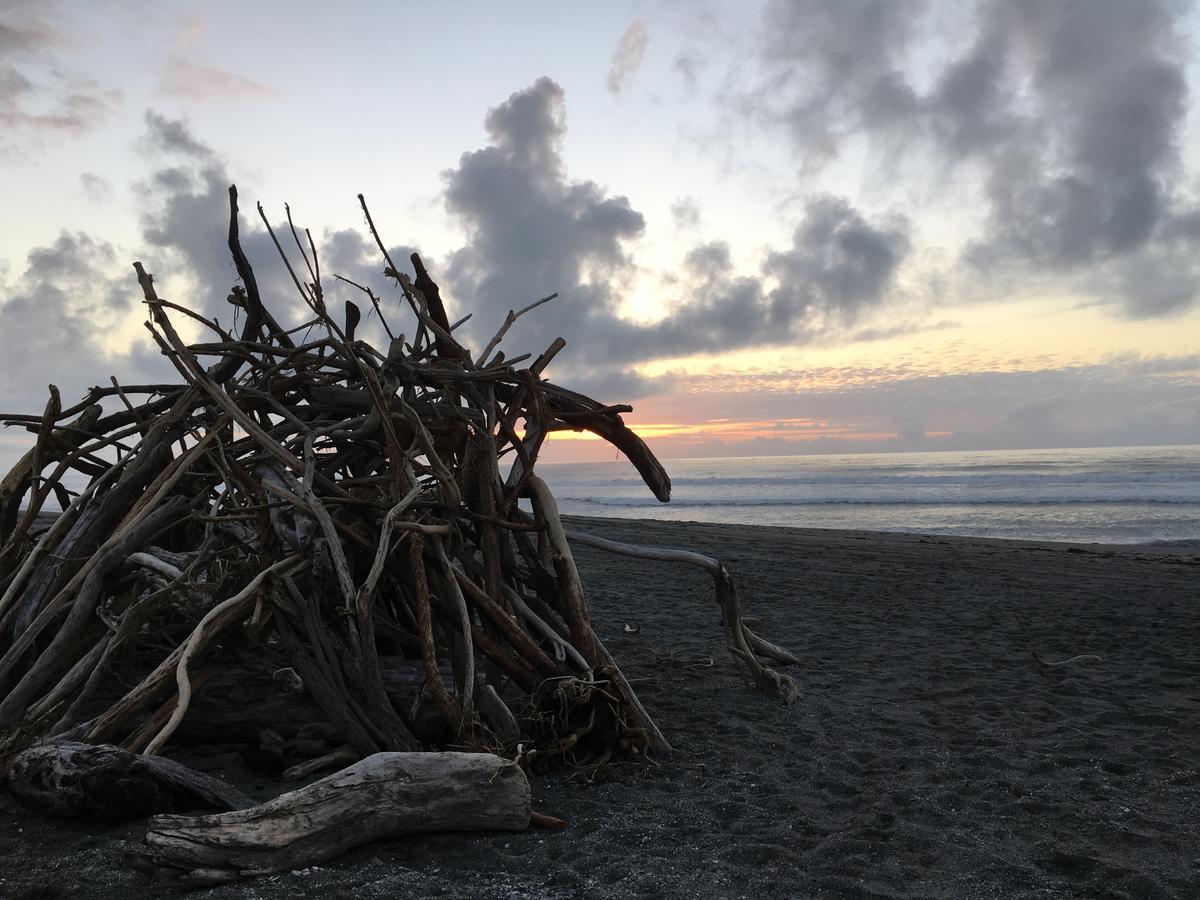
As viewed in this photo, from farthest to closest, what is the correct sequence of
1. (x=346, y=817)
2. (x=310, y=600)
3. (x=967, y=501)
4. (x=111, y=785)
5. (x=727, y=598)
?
(x=967, y=501)
(x=727, y=598)
(x=310, y=600)
(x=111, y=785)
(x=346, y=817)

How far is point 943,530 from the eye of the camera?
2019cm

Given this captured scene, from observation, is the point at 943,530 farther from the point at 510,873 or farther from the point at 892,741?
the point at 510,873

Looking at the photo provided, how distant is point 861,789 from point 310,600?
2.49 metres

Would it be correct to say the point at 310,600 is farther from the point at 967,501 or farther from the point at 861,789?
the point at 967,501

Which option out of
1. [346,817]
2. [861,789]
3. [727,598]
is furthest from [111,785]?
[727,598]

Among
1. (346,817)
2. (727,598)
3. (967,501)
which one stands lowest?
(967,501)

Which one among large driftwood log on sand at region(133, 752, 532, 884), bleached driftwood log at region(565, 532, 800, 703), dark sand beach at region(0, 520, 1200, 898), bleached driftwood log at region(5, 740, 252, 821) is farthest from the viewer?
bleached driftwood log at region(565, 532, 800, 703)

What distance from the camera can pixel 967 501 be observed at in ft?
94.4

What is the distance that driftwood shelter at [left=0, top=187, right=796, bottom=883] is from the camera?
291 cm

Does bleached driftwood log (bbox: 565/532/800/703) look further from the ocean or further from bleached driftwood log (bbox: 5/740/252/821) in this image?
the ocean

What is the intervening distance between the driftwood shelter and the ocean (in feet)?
55.0

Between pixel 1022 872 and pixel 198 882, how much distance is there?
8.64 ft

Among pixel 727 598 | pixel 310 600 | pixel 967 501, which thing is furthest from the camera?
pixel 967 501

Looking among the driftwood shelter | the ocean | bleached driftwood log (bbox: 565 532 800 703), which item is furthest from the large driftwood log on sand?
the ocean
